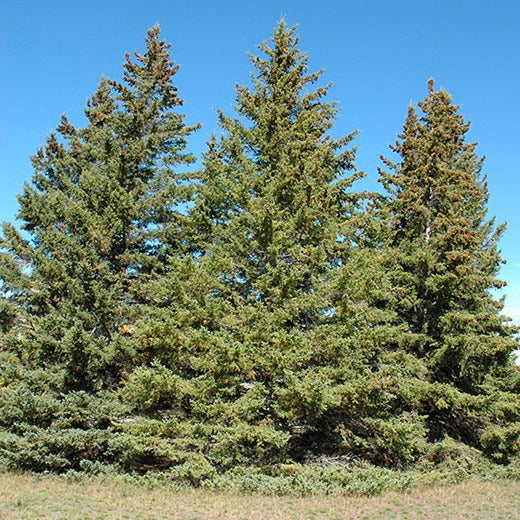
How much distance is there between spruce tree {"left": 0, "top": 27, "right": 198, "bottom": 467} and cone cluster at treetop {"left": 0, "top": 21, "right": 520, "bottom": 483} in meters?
0.06

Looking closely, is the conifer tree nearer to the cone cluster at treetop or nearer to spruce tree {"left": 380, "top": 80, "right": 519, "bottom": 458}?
the cone cluster at treetop

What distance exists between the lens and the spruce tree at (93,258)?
11.7 metres

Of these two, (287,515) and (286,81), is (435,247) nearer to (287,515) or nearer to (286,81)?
(286,81)

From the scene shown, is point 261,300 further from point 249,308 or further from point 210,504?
point 210,504

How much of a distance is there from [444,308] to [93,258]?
455 inches

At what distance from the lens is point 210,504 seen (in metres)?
8.97

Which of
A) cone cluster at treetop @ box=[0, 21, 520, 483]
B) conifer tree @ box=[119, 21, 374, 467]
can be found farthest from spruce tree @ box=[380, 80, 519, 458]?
conifer tree @ box=[119, 21, 374, 467]

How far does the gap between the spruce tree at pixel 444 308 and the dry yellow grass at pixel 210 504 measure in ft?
9.87

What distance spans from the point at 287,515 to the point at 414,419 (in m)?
6.55

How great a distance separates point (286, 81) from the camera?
14.4m

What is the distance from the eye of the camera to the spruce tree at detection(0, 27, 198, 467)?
11703 millimetres

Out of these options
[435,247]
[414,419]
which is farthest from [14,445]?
[435,247]

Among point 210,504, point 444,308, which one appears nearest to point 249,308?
point 210,504

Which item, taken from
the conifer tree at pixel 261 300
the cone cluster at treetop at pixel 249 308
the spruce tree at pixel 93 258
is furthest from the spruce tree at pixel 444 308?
the spruce tree at pixel 93 258
